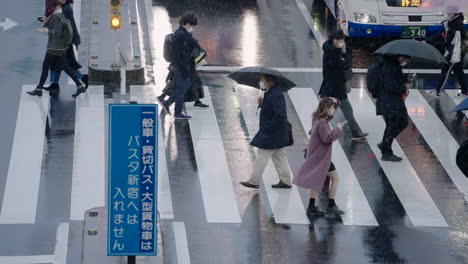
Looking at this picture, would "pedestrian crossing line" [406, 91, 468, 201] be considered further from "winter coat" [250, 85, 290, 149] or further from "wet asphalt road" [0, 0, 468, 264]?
"winter coat" [250, 85, 290, 149]

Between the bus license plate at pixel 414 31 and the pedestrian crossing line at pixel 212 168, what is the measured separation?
5.19 metres

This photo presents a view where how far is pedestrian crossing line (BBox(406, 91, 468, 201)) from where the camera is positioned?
1695 centimetres

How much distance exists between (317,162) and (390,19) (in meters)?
8.97

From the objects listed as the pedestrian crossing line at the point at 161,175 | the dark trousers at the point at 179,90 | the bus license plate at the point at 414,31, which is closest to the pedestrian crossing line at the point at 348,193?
the dark trousers at the point at 179,90

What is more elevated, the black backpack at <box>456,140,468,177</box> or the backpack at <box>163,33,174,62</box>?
the black backpack at <box>456,140,468,177</box>

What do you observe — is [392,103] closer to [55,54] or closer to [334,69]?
[334,69]

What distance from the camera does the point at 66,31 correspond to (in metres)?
19.5

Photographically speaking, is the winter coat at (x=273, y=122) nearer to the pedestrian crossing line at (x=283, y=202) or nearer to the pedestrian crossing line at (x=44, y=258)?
the pedestrian crossing line at (x=283, y=202)

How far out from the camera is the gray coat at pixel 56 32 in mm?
19422

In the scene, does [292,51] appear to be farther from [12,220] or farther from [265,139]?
[12,220]

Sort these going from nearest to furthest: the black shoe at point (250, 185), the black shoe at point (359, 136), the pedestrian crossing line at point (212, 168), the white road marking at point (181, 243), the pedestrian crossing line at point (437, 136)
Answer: the white road marking at point (181, 243), the pedestrian crossing line at point (212, 168), the black shoe at point (250, 185), the pedestrian crossing line at point (437, 136), the black shoe at point (359, 136)

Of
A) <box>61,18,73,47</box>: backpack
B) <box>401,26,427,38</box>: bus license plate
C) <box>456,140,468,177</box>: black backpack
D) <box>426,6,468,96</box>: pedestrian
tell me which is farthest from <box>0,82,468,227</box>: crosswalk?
<box>456,140,468,177</box>: black backpack

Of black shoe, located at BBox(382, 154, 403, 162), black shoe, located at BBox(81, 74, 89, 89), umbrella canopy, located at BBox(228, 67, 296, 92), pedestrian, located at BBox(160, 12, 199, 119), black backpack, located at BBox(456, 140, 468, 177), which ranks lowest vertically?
black shoe, located at BBox(81, 74, 89, 89)

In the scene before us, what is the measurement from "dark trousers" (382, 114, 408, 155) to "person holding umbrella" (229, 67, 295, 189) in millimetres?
1969
